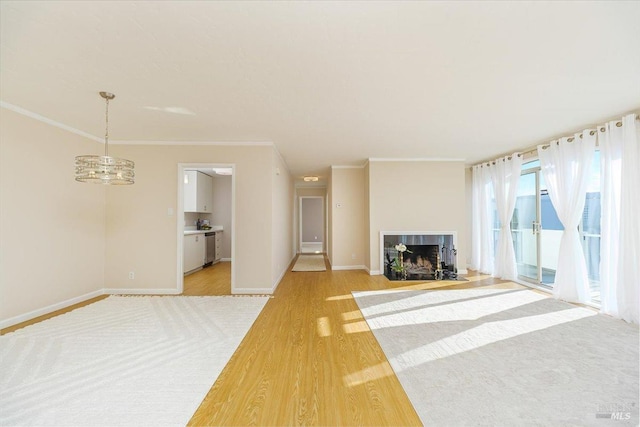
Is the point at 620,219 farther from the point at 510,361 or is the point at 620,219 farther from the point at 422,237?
the point at 422,237

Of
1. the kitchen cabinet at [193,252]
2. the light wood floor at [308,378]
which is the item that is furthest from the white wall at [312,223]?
the light wood floor at [308,378]

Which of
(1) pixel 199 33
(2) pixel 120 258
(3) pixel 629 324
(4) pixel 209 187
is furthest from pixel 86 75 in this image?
(3) pixel 629 324

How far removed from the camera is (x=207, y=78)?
8.45 feet

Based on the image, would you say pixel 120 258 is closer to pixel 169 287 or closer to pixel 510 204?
pixel 169 287

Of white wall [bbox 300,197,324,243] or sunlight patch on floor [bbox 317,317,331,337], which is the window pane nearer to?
sunlight patch on floor [bbox 317,317,331,337]

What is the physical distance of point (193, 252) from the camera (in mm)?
6480

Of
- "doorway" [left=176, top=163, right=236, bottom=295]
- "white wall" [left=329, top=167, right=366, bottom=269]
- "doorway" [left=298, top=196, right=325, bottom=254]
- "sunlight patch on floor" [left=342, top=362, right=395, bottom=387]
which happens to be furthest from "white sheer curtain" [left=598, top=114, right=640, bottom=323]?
"doorway" [left=298, top=196, right=325, bottom=254]

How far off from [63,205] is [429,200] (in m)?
6.55

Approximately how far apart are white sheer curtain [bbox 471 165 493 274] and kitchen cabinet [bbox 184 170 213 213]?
23.0ft

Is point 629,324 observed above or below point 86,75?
below

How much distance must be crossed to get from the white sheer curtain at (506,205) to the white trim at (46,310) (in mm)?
7550

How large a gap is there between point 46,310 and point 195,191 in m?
3.97

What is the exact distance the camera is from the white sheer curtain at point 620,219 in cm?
Result: 334

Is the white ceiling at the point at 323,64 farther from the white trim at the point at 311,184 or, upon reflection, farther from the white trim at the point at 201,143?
the white trim at the point at 311,184
